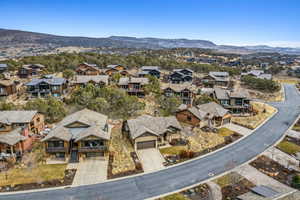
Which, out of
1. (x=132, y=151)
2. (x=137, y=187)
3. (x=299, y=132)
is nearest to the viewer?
(x=137, y=187)

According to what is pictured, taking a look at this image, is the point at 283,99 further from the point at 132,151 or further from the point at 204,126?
the point at 132,151

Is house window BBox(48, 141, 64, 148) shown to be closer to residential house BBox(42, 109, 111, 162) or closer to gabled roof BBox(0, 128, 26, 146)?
residential house BBox(42, 109, 111, 162)

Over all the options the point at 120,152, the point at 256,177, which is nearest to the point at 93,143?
the point at 120,152

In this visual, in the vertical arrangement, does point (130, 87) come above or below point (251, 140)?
above

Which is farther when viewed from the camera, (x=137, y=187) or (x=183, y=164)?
(x=183, y=164)

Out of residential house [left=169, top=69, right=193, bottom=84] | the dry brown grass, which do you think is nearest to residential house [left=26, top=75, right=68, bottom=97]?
the dry brown grass

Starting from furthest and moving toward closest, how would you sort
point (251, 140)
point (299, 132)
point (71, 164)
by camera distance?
point (299, 132)
point (251, 140)
point (71, 164)

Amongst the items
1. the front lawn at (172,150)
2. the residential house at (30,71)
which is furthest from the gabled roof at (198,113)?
the residential house at (30,71)

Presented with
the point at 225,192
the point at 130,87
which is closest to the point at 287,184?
the point at 225,192
